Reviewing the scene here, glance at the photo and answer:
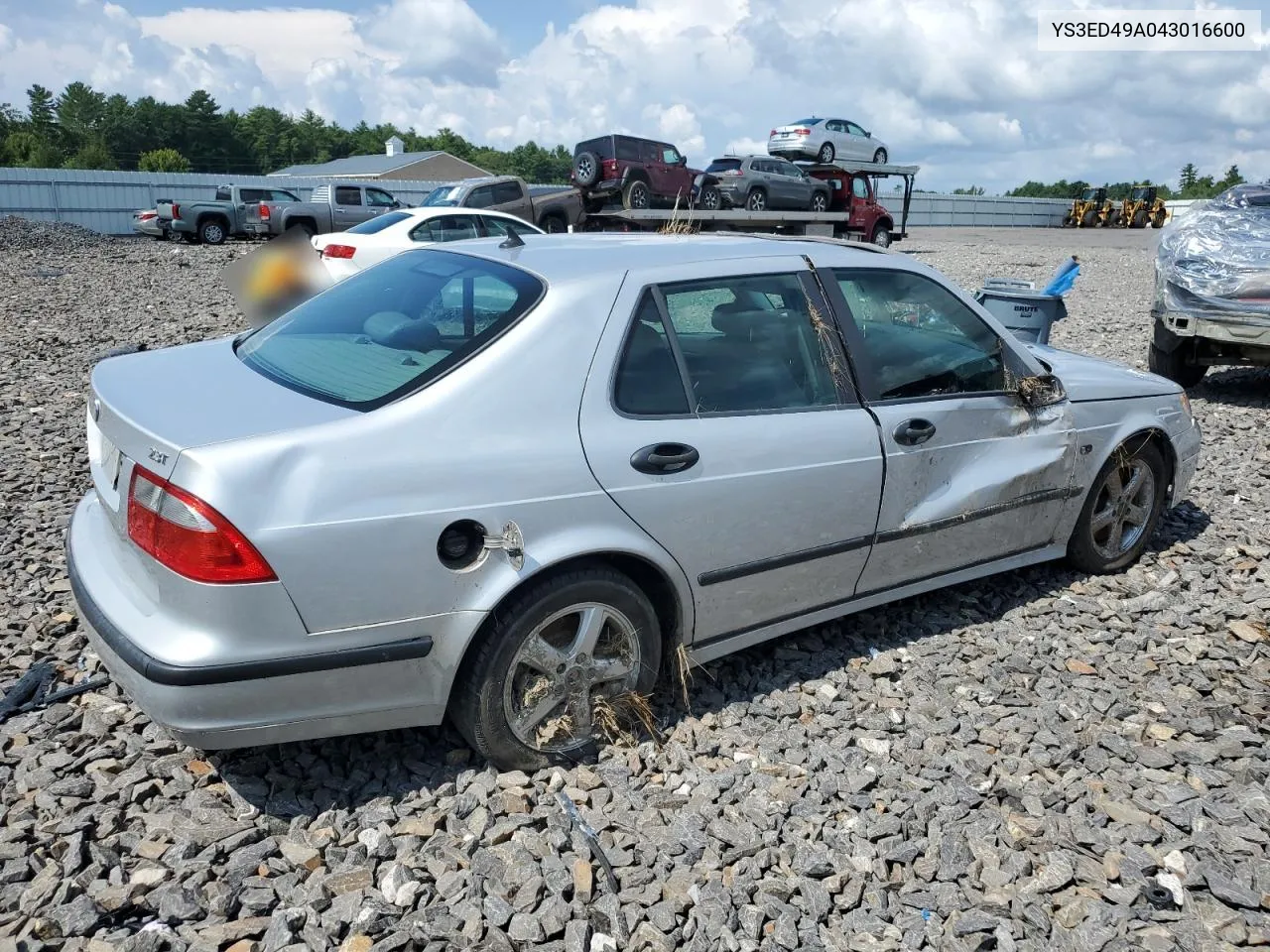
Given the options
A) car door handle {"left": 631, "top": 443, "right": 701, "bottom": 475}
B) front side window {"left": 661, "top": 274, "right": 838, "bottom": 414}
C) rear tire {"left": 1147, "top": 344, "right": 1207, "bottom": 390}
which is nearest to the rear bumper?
car door handle {"left": 631, "top": 443, "right": 701, "bottom": 475}

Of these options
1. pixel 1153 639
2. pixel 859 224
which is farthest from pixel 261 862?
pixel 859 224

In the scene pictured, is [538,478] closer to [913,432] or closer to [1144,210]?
[913,432]

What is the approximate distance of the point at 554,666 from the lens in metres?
3.08

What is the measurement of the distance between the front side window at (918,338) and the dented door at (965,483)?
88 millimetres

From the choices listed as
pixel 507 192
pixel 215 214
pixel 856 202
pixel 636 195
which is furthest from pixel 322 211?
pixel 856 202

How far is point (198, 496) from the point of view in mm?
2512

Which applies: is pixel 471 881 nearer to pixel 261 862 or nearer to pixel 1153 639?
pixel 261 862

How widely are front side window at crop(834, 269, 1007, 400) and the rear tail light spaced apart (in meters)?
2.22

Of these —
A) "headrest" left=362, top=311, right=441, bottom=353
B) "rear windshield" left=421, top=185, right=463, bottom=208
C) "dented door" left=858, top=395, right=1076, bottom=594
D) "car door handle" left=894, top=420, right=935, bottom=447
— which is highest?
"rear windshield" left=421, top=185, right=463, bottom=208

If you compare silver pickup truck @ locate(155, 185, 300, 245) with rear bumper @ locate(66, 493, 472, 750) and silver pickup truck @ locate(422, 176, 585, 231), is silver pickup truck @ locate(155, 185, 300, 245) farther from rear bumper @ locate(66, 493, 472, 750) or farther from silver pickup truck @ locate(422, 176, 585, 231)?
rear bumper @ locate(66, 493, 472, 750)

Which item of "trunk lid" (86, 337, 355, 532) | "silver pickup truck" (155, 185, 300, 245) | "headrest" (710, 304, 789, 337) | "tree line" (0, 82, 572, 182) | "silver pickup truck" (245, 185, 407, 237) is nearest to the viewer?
"trunk lid" (86, 337, 355, 532)

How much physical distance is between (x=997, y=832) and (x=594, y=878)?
1183mm

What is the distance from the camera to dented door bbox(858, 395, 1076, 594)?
372 cm

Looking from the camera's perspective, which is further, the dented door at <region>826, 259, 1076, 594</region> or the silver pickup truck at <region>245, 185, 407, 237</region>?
the silver pickup truck at <region>245, 185, 407, 237</region>
